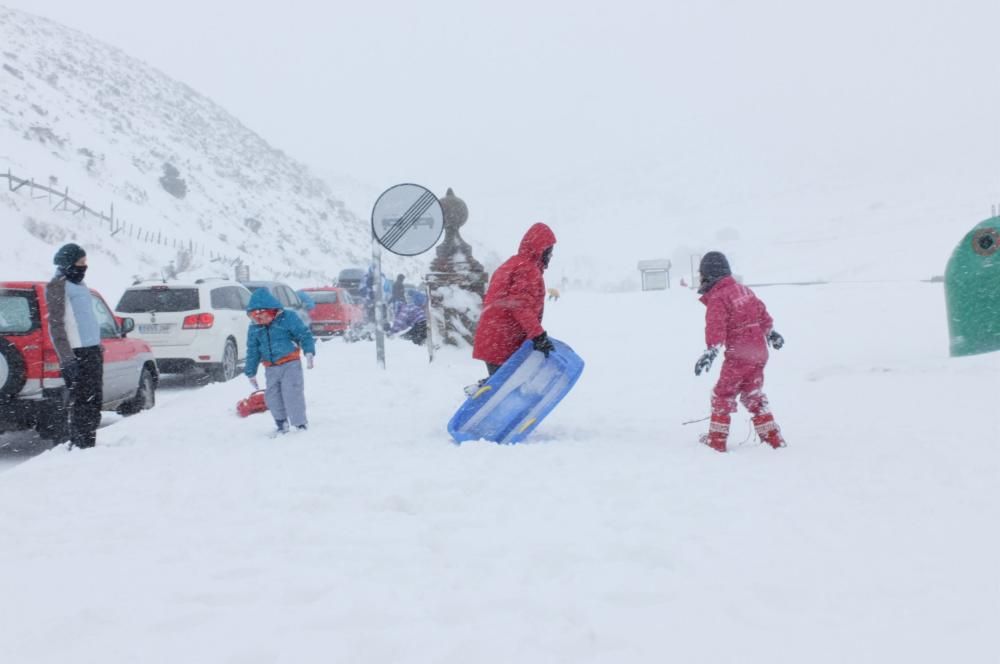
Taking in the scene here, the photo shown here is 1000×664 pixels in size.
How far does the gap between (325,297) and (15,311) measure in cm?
1175

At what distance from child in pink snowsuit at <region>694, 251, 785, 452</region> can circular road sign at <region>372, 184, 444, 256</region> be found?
5015 millimetres

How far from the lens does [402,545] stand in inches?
130

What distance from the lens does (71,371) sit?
5.98 m

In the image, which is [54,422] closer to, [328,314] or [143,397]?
[143,397]

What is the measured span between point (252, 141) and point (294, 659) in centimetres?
8353

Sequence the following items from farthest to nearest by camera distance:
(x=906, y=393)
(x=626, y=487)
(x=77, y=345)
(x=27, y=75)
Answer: (x=27, y=75) < (x=906, y=393) < (x=77, y=345) < (x=626, y=487)

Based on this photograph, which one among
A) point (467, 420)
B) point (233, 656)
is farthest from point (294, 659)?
point (467, 420)

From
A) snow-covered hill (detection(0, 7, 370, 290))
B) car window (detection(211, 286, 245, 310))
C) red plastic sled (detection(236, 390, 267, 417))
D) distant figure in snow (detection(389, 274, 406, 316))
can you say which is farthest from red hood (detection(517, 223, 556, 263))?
snow-covered hill (detection(0, 7, 370, 290))

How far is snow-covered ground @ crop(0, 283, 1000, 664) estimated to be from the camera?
8.02 ft

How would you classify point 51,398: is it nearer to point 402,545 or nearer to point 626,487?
point 402,545

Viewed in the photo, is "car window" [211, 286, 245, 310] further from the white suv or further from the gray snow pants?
the gray snow pants

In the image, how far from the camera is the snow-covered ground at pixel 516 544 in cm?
244

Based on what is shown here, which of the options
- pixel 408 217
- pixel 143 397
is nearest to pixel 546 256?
pixel 408 217

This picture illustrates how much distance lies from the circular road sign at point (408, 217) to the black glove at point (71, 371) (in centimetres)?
438
